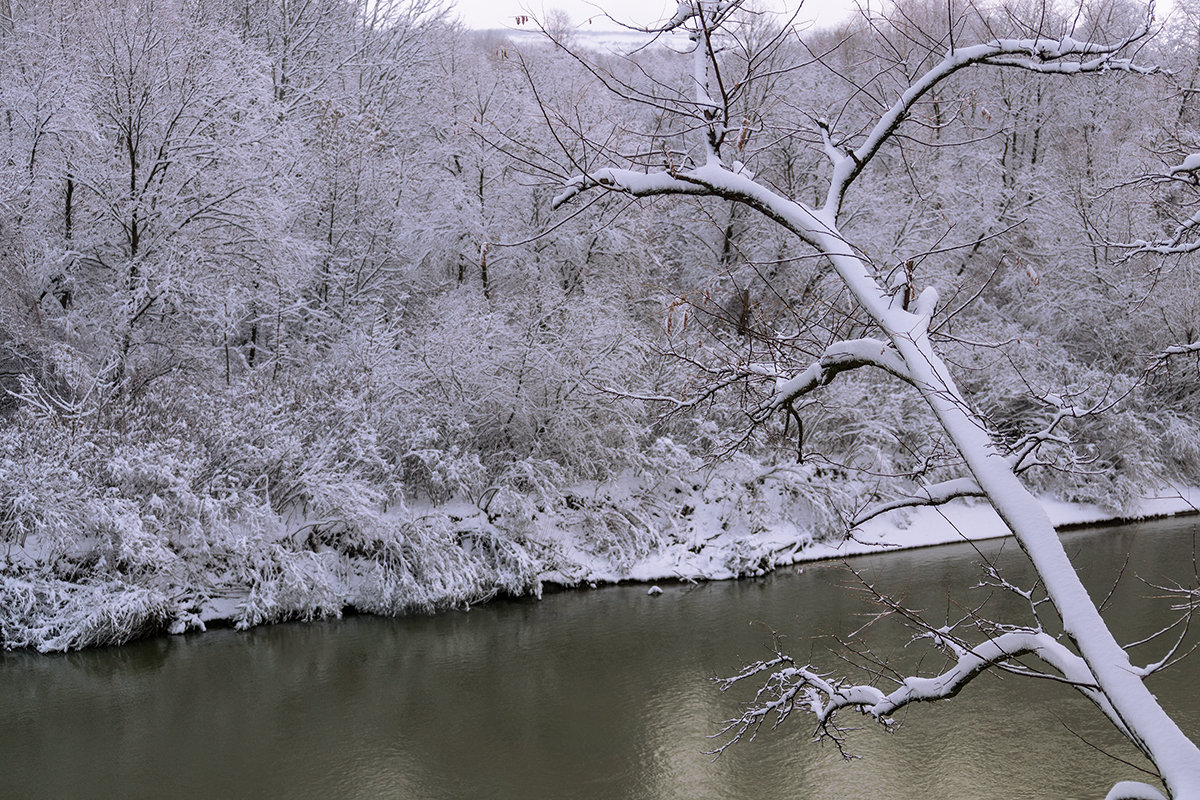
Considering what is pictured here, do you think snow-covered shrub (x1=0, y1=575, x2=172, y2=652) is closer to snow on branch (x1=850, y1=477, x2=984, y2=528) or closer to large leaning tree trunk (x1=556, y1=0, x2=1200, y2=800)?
large leaning tree trunk (x1=556, y1=0, x2=1200, y2=800)

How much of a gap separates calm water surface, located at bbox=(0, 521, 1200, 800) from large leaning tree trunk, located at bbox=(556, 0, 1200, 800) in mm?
5188

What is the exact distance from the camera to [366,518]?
1310 centimetres

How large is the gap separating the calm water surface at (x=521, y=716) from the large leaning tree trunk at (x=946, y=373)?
204 inches

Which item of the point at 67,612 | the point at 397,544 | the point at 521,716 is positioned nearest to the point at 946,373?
the point at 521,716

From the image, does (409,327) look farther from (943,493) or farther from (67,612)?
(943,493)

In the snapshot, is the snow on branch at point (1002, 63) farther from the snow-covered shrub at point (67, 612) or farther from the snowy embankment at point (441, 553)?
the snow-covered shrub at point (67, 612)

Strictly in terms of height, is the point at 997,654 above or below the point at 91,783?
above

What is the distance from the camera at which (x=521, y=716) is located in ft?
32.2

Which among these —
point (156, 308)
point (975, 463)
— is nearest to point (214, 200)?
point (156, 308)

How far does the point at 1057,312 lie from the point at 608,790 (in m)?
16.6

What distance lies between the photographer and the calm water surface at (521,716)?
827 centimetres

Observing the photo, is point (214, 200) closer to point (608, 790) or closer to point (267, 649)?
point (267, 649)

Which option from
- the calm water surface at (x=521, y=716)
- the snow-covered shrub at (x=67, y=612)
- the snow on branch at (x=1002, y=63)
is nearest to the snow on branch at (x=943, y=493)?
the snow on branch at (x=1002, y=63)

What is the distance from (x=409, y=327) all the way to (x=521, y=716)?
949cm
